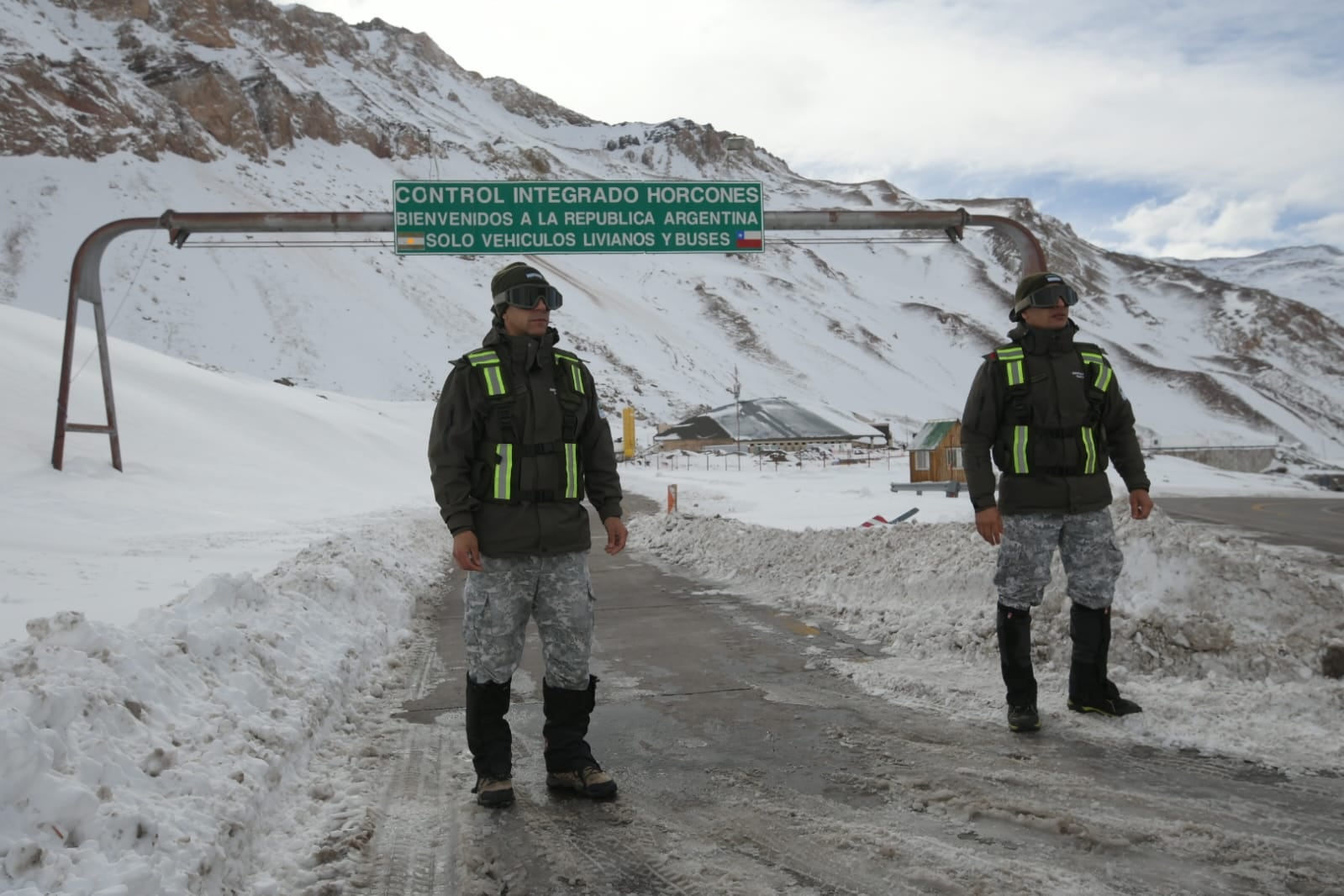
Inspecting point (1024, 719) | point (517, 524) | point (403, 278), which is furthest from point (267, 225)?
point (403, 278)

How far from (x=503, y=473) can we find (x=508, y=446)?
→ 107mm

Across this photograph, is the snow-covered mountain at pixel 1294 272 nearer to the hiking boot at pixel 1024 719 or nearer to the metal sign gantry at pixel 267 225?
the metal sign gantry at pixel 267 225

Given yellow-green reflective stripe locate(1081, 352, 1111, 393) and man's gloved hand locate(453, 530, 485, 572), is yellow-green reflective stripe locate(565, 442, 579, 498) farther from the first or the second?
yellow-green reflective stripe locate(1081, 352, 1111, 393)

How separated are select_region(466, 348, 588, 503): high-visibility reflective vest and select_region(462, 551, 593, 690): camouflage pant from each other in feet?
0.84

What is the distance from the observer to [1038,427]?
4.38m

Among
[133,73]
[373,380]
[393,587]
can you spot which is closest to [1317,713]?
[393,587]

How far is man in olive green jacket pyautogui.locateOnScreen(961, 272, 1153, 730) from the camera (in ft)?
14.3

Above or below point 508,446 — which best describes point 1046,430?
above

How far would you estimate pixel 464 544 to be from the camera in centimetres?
347

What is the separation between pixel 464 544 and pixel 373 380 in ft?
198

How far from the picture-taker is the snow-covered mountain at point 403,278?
211 feet

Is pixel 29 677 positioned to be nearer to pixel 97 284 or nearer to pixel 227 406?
pixel 97 284

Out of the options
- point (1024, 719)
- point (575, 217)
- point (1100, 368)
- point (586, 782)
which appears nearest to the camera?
point (586, 782)

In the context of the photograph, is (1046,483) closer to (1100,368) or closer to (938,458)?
(1100,368)
